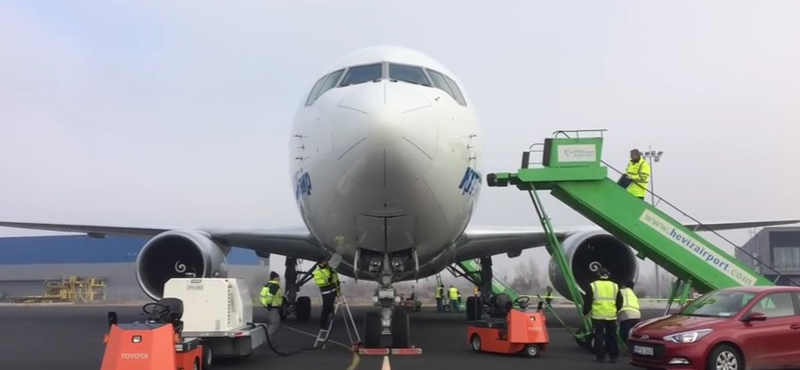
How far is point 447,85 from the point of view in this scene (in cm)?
968

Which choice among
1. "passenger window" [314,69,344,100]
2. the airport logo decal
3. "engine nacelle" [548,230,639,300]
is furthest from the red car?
the airport logo decal

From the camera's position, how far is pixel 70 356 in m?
9.98

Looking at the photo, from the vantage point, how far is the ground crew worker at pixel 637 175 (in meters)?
11.6

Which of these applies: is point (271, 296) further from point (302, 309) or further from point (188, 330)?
point (188, 330)

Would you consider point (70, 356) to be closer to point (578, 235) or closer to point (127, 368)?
point (127, 368)

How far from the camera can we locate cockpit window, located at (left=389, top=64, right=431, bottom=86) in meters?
9.07

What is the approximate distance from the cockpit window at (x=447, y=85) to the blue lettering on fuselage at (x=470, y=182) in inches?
38.3

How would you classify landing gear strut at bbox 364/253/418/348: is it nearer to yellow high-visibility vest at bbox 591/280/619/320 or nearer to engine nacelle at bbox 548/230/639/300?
yellow high-visibility vest at bbox 591/280/619/320

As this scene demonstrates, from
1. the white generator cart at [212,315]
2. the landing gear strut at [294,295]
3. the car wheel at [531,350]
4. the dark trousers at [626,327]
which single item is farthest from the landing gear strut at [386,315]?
the landing gear strut at [294,295]

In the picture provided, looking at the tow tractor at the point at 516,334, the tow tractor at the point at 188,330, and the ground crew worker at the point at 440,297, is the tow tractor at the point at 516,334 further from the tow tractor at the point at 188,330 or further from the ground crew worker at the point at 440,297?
the ground crew worker at the point at 440,297

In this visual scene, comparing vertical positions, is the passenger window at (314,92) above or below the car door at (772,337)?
above

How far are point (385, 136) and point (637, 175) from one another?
567cm

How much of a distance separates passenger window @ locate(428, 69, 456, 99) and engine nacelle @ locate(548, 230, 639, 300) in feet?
17.0

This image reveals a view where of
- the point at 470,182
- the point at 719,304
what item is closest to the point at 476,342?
the point at 470,182
